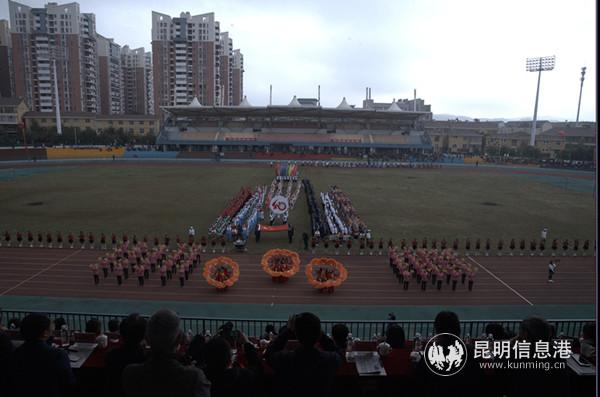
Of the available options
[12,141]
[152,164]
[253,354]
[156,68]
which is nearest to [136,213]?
[253,354]

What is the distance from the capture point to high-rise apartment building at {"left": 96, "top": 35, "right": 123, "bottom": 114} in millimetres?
87125

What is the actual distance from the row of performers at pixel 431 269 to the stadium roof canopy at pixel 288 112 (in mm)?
49797

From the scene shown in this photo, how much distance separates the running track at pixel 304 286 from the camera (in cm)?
1193

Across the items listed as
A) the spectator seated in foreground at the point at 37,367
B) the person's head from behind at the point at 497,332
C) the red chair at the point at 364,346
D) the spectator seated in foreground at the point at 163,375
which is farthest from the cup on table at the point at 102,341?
the person's head from behind at the point at 497,332

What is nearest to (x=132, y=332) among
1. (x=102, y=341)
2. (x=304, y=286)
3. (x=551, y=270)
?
(x=102, y=341)

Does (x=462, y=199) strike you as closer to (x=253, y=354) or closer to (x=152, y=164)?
(x=253, y=354)

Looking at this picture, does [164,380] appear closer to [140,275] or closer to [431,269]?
[140,275]

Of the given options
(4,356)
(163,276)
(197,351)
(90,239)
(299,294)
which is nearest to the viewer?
(4,356)

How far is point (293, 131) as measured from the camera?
6919cm

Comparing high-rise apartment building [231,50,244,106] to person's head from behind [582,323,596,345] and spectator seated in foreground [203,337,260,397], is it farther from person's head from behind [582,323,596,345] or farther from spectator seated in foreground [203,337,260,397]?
spectator seated in foreground [203,337,260,397]

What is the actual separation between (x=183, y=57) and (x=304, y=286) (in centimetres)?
8564

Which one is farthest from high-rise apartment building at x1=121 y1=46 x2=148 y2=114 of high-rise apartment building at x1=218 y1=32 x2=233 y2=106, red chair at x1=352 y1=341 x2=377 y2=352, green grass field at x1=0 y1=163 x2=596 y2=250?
red chair at x1=352 y1=341 x2=377 y2=352

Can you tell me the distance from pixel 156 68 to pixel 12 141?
38.5 meters

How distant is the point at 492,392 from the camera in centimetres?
389
